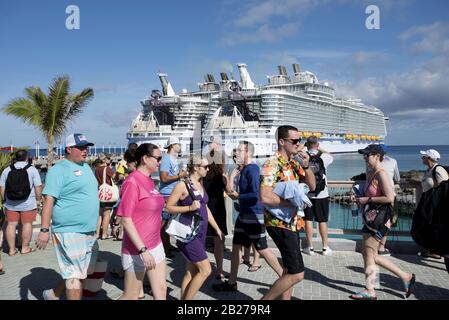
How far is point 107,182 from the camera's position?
731 centimetres

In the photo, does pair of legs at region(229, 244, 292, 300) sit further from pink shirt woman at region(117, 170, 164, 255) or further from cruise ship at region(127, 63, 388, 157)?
cruise ship at region(127, 63, 388, 157)

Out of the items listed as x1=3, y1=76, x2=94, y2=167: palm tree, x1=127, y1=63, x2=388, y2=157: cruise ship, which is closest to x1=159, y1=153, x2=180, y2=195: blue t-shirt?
x1=3, y1=76, x2=94, y2=167: palm tree

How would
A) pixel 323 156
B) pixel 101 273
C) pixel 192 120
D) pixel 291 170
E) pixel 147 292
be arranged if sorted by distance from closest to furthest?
pixel 291 170, pixel 101 273, pixel 147 292, pixel 323 156, pixel 192 120

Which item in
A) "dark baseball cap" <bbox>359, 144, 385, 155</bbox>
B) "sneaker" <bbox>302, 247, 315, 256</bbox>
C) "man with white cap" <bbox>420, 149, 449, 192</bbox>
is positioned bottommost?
"sneaker" <bbox>302, 247, 315, 256</bbox>

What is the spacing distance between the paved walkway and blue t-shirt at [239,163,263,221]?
1026 mm

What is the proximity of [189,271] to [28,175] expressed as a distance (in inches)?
162

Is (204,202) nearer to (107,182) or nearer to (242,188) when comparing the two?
(242,188)

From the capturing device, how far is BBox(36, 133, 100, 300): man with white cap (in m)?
3.38

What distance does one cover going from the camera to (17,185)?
6.29 m

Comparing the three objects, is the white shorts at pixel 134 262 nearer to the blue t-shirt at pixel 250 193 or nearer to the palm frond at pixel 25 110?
the blue t-shirt at pixel 250 193

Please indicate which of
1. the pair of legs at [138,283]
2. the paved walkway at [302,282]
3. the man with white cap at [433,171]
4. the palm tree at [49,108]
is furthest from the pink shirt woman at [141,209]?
the palm tree at [49,108]

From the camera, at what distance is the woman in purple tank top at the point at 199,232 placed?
12.0 ft

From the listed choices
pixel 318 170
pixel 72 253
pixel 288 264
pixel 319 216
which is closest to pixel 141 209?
pixel 72 253
